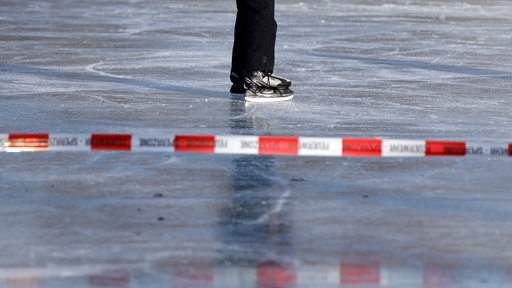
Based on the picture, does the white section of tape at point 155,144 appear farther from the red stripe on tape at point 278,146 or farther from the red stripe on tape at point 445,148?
the red stripe on tape at point 445,148

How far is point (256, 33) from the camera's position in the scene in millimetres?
8742

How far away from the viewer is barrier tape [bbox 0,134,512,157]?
20.2 ft

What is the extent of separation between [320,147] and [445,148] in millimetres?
554

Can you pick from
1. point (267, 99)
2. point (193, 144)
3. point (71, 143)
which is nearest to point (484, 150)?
point (193, 144)

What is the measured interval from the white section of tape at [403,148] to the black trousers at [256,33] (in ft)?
8.68

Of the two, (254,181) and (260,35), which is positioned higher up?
(260,35)

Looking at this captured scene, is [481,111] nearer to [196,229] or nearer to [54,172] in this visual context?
[54,172]

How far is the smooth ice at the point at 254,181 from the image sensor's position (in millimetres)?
4555

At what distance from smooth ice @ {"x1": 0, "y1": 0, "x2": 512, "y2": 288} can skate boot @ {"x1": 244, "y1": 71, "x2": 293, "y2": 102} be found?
0.38 feet

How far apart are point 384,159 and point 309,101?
84.2 inches

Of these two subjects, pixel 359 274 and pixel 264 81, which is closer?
pixel 359 274

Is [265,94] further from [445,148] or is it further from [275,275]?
[275,275]

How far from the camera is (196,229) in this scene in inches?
201

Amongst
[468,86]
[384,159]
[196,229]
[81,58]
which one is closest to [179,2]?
[81,58]
